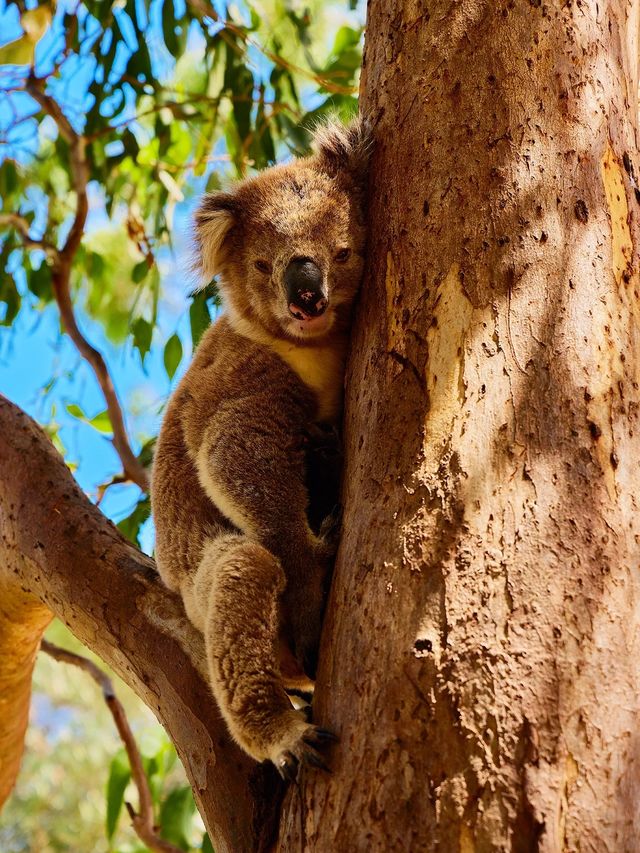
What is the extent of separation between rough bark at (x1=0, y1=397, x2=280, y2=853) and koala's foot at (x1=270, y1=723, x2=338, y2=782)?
17 cm

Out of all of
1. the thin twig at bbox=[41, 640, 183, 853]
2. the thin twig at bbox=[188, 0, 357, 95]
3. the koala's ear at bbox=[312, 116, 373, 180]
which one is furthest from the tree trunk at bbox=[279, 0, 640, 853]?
the thin twig at bbox=[188, 0, 357, 95]

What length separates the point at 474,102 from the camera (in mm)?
2086

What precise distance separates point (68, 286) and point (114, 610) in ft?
6.99

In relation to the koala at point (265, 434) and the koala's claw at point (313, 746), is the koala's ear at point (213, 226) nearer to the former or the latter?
the koala at point (265, 434)

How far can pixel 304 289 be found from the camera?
246 centimetres

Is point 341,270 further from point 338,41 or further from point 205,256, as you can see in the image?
point 338,41

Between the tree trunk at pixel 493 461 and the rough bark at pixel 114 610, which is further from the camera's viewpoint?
the rough bark at pixel 114 610

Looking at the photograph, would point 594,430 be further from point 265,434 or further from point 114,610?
point 114,610

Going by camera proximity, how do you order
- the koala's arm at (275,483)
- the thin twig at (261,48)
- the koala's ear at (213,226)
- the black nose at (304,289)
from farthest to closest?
the thin twig at (261,48)
the koala's ear at (213,226)
the black nose at (304,289)
the koala's arm at (275,483)

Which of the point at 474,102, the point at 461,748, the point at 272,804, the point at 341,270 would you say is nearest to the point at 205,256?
the point at 341,270

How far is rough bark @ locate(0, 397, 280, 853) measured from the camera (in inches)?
82.0

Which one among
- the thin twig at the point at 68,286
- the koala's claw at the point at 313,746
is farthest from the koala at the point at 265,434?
the thin twig at the point at 68,286

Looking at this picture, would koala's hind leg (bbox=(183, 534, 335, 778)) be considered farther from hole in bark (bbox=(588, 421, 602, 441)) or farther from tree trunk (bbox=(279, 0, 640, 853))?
hole in bark (bbox=(588, 421, 602, 441))

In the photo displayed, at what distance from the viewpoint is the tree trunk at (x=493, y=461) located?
1.55 m
